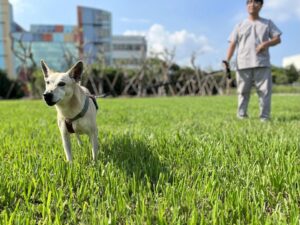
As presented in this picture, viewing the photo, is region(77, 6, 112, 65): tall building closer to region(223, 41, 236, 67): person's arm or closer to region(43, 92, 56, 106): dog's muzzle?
region(223, 41, 236, 67): person's arm

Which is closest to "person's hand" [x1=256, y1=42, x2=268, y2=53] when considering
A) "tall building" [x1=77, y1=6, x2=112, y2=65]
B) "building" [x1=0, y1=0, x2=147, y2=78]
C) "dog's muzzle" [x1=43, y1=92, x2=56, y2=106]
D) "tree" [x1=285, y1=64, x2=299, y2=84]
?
"dog's muzzle" [x1=43, y1=92, x2=56, y2=106]

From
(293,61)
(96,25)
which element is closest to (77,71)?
(96,25)

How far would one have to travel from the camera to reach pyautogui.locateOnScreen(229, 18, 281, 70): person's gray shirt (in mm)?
5879

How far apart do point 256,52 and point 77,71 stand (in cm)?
397

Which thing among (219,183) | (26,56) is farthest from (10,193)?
(26,56)

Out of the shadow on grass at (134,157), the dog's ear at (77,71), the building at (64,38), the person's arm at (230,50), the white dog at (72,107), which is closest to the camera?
the shadow on grass at (134,157)

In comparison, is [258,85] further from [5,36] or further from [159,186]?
[5,36]

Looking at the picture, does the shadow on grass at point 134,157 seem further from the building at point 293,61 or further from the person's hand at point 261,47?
the building at point 293,61

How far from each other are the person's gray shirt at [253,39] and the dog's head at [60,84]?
395 cm

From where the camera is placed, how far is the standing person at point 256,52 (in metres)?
5.82

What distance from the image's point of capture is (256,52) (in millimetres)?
5852

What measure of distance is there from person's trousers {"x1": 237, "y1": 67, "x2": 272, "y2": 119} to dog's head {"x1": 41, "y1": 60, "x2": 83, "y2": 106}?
4.07m

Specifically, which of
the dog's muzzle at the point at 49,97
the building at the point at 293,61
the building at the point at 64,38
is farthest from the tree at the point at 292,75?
the dog's muzzle at the point at 49,97

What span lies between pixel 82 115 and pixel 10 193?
100cm
